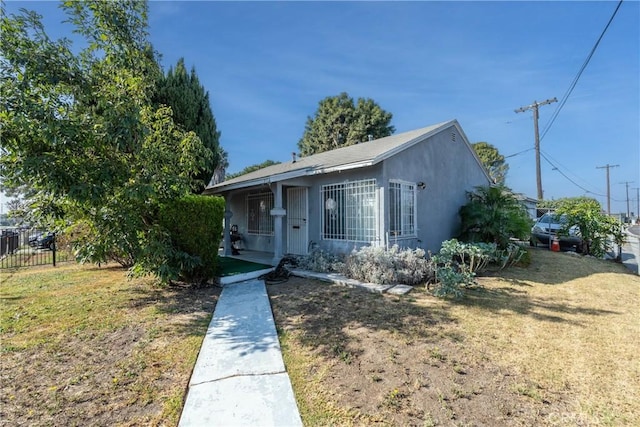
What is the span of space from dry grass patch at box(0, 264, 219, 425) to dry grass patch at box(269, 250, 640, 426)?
1378mm

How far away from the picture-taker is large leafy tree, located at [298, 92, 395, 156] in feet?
87.1

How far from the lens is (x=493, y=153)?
1464 inches

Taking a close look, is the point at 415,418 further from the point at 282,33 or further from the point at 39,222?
the point at 282,33

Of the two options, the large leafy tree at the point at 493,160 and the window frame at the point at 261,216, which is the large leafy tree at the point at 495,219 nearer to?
the window frame at the point at 261,216

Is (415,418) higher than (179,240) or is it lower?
lower

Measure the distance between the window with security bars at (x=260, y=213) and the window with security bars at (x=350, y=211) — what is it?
3.15 meters

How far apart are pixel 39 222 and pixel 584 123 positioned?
2353 centimetres

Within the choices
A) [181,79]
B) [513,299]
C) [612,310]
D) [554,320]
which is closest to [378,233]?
[513,299]

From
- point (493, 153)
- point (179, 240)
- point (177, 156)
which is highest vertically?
point (493, 153)

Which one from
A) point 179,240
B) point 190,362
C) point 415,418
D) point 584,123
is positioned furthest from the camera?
point 584,123

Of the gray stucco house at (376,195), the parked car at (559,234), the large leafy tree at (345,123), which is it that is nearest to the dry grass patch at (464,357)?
the gray stucco house at (376,195)

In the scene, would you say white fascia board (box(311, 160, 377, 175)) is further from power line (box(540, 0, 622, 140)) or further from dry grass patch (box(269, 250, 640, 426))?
power line (box(540, 0, 622, 140))

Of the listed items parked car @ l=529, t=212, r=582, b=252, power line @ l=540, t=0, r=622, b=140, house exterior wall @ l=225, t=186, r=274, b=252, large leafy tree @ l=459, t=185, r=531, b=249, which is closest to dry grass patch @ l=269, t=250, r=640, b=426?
large leafy tree @ l=459, t=185, r=531, b=249

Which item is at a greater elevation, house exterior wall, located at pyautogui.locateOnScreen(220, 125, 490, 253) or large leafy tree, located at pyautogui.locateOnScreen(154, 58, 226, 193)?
large leafy tree, located at pyautogui.locateOnScreen(154, 58, 226, 193)
